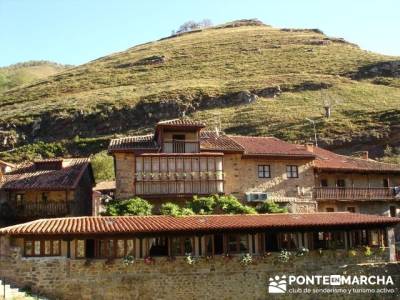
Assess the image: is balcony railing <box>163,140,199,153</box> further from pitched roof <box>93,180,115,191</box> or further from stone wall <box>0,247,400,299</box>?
pitched roof <box>93,180,115,191</box>

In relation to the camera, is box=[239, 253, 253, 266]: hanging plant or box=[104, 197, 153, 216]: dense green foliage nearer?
box=[239, 253, 253, 266]: hanging plant

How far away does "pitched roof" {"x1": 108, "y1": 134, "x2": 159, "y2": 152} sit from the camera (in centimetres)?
3544

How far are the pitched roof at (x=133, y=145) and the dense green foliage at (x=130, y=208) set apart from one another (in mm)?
3904

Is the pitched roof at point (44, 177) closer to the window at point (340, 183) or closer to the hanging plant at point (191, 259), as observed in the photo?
the hanging plant at point (191, 259)

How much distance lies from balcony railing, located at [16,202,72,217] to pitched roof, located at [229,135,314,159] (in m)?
12.6

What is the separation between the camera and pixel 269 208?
115ft

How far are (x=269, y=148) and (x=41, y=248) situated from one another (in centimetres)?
1935

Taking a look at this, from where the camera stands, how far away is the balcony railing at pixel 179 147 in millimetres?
36312

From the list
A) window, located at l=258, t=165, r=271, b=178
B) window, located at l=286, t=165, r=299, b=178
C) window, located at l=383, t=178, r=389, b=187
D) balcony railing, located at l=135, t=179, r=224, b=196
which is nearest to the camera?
balcony railing, located at l=135, t=179, r=224, b=196

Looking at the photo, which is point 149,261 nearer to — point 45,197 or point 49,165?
point 45,197

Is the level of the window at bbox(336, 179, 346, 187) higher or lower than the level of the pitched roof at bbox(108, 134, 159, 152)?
lower

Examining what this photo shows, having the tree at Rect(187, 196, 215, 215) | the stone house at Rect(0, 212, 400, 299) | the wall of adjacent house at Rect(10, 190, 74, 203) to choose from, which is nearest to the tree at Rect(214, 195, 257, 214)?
the tree at Rect(187, 196, 215, 215)

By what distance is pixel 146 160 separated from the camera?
115ft

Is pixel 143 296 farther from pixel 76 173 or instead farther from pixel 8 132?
pixel 8 132
